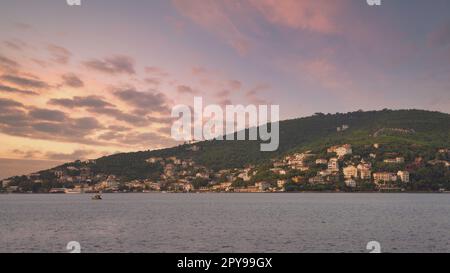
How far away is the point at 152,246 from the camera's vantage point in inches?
1827

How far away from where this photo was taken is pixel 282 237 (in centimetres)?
5225

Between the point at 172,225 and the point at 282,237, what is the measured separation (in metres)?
20.5

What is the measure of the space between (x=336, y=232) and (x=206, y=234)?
1526 cm
